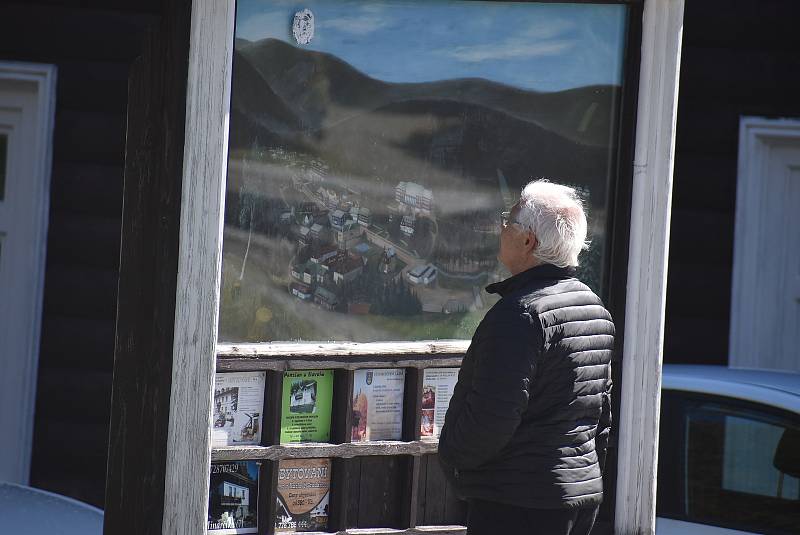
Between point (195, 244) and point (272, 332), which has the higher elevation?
point (195, 244)

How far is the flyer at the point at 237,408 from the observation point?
3293 mm

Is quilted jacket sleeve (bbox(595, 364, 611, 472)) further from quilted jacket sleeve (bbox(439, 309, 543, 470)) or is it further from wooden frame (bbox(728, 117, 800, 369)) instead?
wooden frame (bbox(728, 117, 800, 369))

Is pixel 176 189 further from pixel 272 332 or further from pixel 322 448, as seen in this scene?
pixel 322 448

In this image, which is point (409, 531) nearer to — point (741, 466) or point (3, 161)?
point (741, 466)

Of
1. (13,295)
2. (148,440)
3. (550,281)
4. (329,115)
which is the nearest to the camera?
(550,281)

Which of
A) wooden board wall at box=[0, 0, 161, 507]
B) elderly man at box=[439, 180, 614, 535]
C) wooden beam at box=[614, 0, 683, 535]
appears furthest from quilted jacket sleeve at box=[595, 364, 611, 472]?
wooden board wall at box=[0, 0, 161, 507]

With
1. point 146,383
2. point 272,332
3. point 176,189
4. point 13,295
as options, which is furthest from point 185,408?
point 13,295

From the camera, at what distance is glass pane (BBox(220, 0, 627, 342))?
3.32 metres

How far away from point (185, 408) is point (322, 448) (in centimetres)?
49

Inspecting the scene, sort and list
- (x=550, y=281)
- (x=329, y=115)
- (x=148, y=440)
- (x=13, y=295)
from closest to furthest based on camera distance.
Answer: (x=550, y=281), (x=148, y=440), (x=329, y=115), (x=13, y=295)

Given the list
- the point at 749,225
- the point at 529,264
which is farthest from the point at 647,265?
the point at 749,225

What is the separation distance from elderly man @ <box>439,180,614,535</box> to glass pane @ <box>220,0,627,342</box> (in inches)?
22.8

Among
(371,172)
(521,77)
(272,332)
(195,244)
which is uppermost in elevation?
(521,77)

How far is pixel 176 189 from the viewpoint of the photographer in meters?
3.15
